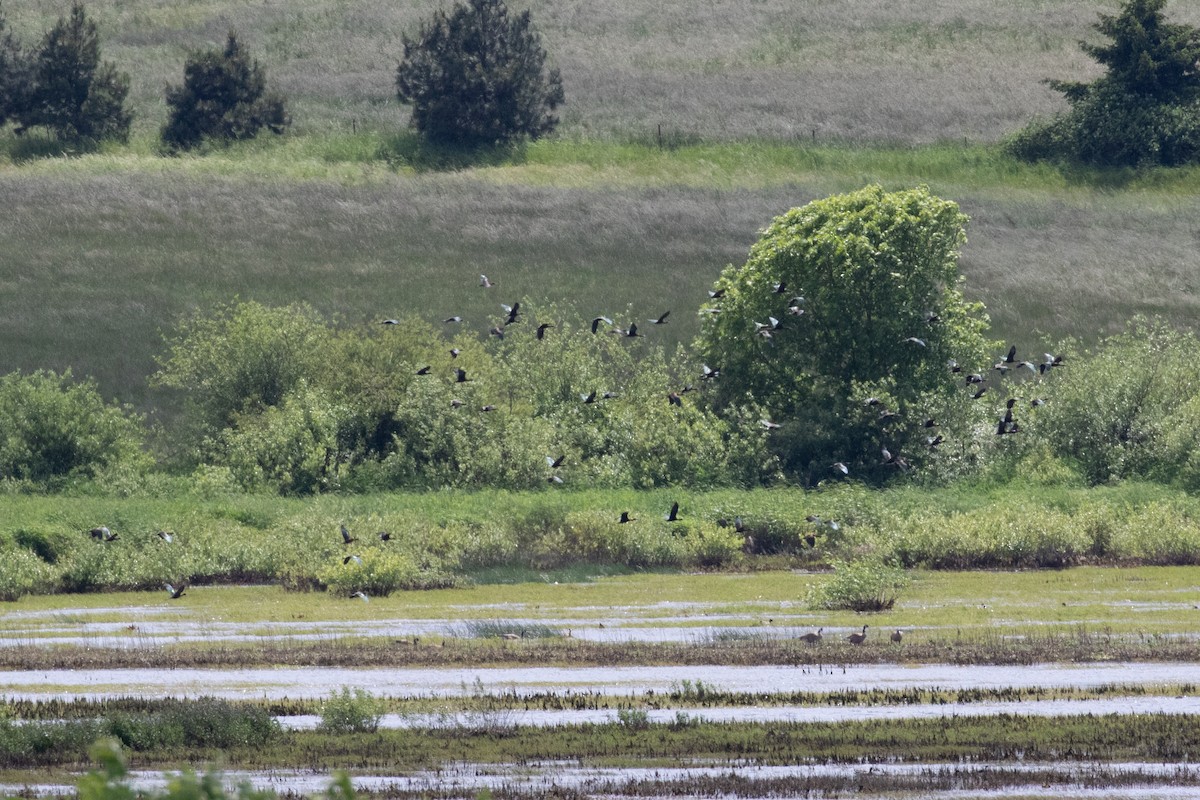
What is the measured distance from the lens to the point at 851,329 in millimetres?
62594

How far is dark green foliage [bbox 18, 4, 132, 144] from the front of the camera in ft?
344

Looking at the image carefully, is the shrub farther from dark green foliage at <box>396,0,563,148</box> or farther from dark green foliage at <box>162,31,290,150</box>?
dark green foliage at <box>162,31,290,150</box>

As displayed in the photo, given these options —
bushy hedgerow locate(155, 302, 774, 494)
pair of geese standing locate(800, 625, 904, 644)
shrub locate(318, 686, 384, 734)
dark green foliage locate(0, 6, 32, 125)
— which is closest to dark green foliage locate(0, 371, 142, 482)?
bushy hedgerow locate(155, 302, 774, 494)

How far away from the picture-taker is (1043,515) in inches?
1998

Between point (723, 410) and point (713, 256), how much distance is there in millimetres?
25389

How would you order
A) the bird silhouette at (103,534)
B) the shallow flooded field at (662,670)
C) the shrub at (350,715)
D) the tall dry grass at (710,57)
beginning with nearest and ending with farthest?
the shallow flooded field at (662,670)
the shrub at (350,715)
the bird silhouette at (103,534)
the tall dry grass at (710,57)

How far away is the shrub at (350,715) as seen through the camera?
90.7 ft

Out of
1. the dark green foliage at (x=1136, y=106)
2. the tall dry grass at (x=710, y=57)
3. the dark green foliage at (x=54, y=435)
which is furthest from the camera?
the tall dry grass at (x=710, y=57)

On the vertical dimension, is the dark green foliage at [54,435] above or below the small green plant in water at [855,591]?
below

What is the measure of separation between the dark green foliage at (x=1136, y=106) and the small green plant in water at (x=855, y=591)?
6497 cm

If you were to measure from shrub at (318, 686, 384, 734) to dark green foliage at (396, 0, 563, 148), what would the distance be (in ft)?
257

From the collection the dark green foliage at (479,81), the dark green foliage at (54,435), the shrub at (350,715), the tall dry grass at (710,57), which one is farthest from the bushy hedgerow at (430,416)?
the tall dry grass at (710,57)

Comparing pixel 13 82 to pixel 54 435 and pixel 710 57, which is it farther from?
pixel 54 435

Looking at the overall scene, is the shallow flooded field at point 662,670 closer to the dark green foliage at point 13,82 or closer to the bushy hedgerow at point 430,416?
the bushy hedgerow at point 430,416
